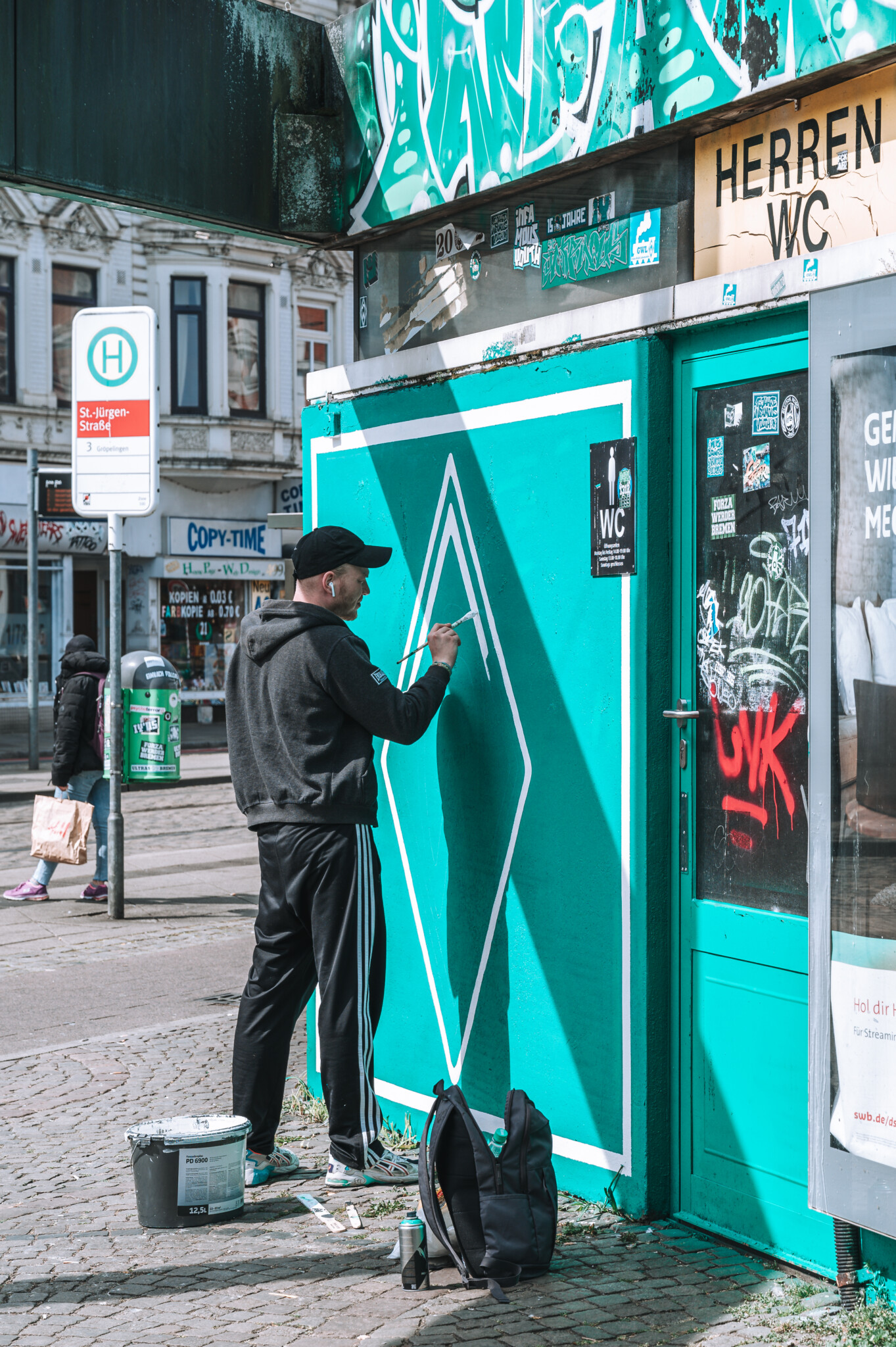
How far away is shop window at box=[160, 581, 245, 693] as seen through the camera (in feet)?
94.6

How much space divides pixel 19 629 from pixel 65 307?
19.5 feet

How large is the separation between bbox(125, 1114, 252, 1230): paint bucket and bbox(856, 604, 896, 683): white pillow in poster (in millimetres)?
2327

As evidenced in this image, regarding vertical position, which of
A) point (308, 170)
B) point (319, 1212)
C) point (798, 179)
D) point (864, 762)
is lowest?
point (319, 1212)

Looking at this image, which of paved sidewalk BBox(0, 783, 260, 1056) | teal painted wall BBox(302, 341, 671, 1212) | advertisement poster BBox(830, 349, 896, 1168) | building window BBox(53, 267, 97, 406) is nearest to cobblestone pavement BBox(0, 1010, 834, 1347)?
teal painted wall BBox(302, 341, 671, 1212)

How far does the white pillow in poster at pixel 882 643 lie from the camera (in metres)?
3.40

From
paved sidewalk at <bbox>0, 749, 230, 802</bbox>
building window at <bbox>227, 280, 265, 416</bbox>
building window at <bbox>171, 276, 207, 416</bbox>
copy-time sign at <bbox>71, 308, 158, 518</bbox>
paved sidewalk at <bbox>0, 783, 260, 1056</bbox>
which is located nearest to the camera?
paved sidewalk at <bbox>0, 783, 260, 1056</bbox>

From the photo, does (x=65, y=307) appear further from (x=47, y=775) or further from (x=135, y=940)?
(x=135, y=940)

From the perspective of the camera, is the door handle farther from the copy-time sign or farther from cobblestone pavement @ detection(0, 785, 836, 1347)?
the copy-time sign

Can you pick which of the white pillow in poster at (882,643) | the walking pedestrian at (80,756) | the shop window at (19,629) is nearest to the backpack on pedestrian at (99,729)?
the walking pedestrian at (80,756)

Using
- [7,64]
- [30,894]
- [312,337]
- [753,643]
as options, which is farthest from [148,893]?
[312,337]

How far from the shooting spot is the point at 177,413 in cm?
2862

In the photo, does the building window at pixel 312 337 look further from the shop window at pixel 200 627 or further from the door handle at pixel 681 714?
the door handle at pixel 681 714

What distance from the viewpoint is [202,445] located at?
2866cm

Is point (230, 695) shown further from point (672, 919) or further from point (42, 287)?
point (42, 287)
